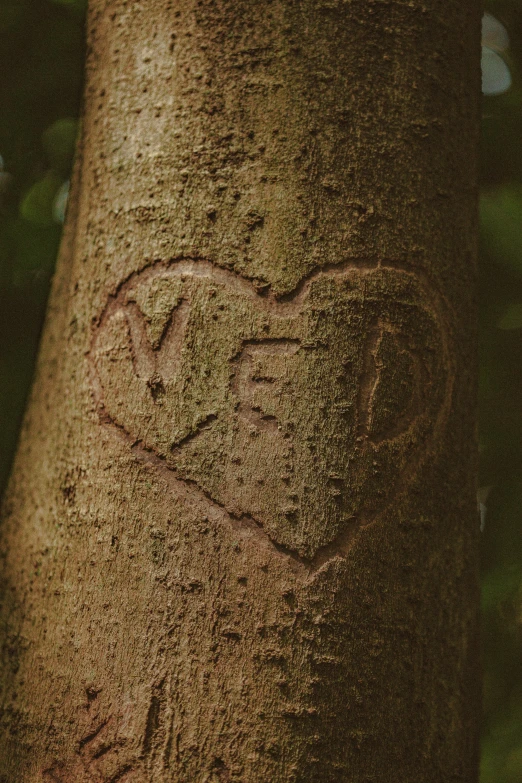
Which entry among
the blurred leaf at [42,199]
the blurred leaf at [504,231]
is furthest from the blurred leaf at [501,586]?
the blurred leaf at [42,199]

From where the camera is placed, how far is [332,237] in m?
0.74

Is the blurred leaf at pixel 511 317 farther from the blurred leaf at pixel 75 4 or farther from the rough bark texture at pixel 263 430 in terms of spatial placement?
the blurred leaf at pixel 75 4

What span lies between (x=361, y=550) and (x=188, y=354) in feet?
0.96

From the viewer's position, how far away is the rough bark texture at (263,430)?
68 cm

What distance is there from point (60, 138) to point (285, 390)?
84 centimetres

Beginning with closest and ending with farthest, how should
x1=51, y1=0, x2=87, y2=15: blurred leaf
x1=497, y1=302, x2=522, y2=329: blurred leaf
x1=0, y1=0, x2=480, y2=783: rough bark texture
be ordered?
x1=0, y1=0, x2=480, y2=783: rough bark texture, x1=51, y1=0, x2=87, y2=15: blurred leaf, x1=497, y1=302, x2=522, y2=329: blurred leaf

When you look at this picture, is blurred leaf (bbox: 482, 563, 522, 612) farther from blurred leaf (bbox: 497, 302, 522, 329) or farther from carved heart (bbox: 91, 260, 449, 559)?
carved heart (bbox: 91, 260, 449, 559)

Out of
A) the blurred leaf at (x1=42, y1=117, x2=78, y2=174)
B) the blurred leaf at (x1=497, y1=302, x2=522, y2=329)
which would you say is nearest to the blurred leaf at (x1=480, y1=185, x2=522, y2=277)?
the blurred leaf at (x1=497, y1=302, x2=522, y2=329)

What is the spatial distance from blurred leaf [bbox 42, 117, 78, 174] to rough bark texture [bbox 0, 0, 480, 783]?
471 millimetres

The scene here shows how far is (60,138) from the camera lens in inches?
49.8

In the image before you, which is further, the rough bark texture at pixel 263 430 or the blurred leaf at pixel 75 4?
the blurred leaf at pixel 75 4

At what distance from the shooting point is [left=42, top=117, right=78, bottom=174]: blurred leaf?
1258mm

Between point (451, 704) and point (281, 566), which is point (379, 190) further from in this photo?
point (451, 704)

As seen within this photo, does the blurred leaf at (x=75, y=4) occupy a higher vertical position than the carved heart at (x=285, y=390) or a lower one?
higher
